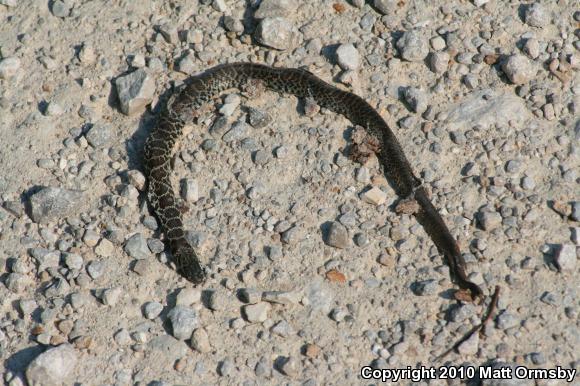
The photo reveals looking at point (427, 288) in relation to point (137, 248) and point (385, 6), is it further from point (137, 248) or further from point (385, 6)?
point (385, 6)

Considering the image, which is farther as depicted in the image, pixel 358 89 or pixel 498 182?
pixel 358 89

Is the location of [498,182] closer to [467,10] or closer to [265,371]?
[467,10]

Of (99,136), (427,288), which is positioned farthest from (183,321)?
(99,136)

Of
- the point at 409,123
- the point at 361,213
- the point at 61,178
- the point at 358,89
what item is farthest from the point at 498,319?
the point at 61,178

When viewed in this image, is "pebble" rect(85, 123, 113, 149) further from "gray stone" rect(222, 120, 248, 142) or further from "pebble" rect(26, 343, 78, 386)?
"pebble" rect(26, 343, 78, 386)

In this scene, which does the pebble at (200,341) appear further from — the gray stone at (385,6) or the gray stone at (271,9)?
the gray stone at (385,6)

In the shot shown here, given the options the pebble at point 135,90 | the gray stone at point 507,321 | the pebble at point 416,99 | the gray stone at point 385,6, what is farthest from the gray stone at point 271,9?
the gray stone at point 507,321
